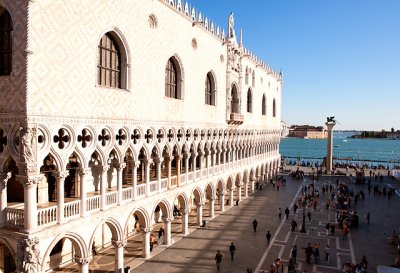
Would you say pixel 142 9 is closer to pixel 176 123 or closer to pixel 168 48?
pixel 168 48

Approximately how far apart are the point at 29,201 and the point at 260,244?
1266cm

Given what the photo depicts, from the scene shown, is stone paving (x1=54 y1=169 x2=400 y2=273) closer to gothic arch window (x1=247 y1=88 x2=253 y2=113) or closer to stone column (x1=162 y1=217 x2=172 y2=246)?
stone column (x1=162 y1=217 x2=172 y2=246)

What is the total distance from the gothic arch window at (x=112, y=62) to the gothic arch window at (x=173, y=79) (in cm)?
405

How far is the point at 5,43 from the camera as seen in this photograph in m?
11.4

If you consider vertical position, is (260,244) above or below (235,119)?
below

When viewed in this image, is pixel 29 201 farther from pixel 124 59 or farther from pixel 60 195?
pixel 124 59

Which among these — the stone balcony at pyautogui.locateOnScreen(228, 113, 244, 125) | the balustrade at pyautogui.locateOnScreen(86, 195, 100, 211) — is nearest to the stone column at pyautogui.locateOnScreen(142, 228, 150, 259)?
the balustrade at pyautogui.locateOnScreen(86, 195, 100, 211)

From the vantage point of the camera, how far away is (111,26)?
44.9ft

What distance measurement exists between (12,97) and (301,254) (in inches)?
588

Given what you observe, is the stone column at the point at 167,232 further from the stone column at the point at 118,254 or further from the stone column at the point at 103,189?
the stone column at the point at 103,189

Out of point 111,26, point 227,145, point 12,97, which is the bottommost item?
point 227,145

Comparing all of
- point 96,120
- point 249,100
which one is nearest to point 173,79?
point 96,120

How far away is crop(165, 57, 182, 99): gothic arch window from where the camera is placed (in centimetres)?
1881

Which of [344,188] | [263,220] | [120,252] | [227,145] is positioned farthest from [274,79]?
[120,252]
